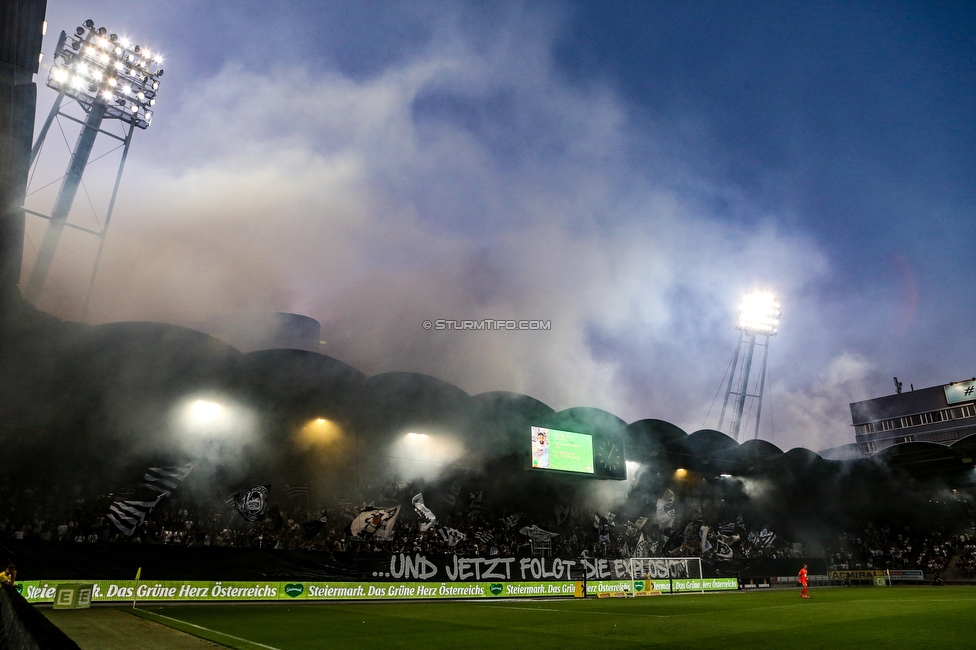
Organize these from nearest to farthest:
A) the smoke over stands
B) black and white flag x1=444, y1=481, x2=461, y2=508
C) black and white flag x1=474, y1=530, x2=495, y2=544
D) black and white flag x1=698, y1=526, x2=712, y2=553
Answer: the smoke over stands < black and white flag x1=474, y1=530, x2=495, y2=544 < black and white flag x1=444, y1=481, x2=461, y2=508 < black and white flag x1=698, y1=526, x2=712, y2=553

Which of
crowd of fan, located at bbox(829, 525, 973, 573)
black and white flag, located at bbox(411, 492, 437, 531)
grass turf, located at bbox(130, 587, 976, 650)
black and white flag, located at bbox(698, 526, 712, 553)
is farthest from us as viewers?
crowd of fan, located at bbox(829, 525, 973, 573)

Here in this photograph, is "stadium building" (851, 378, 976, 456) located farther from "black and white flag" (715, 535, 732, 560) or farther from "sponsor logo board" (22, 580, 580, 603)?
"sponsor logo board" (22, 580, 580, 603)

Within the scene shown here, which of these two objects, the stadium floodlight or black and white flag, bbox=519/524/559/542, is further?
black and white flag, bbox=519/524/559/542

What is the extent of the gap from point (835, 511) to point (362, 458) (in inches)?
1475

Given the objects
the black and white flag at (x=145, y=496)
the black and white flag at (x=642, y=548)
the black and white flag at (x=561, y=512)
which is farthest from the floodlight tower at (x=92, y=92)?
the black and white flag at (x=642, y=548)

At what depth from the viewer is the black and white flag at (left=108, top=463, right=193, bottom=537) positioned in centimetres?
2200

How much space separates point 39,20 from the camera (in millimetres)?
9945

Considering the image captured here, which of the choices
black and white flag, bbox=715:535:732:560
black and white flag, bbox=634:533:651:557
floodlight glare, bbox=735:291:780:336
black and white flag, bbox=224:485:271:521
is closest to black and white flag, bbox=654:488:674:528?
black and white flag, bbox=634:533:651:557

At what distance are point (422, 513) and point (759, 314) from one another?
32795 millimetres

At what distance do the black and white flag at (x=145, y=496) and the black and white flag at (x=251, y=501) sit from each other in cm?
242

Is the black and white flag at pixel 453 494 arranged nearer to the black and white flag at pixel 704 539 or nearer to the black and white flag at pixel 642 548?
the black and white flag at pixel 642 548

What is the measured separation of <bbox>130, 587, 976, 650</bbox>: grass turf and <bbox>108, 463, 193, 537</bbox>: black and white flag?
667 cm

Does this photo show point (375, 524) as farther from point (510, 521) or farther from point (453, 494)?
point (510, 521)

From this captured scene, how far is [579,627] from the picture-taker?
12.6 m
